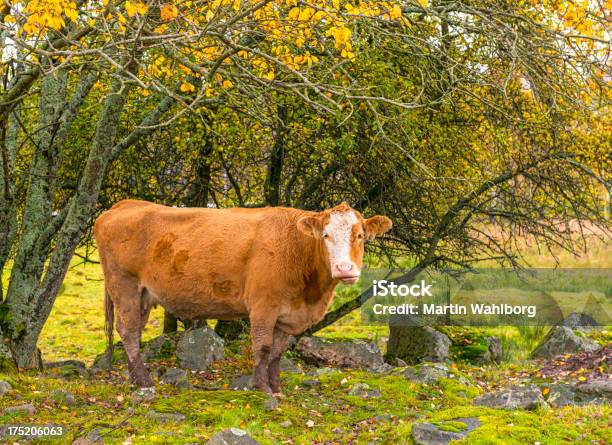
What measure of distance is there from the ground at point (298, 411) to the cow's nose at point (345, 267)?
1.85m

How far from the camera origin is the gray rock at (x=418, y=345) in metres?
16.4

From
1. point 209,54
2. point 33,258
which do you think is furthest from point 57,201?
point 209,54

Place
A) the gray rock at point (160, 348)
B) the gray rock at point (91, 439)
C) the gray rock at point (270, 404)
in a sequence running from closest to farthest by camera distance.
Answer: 1. the gray rock at point (91, 439)
2. the gray rock at point (270, 404)
3. the gray rock at point (160, 348)

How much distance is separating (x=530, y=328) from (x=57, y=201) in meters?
11.2

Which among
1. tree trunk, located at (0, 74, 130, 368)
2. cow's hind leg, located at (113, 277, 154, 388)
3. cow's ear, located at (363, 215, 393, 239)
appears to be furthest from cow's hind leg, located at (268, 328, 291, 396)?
tree trunk, located at (0, 74, 130, 368)

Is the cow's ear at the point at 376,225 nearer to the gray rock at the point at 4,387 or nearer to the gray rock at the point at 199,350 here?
the gray rock at the point at 199,350

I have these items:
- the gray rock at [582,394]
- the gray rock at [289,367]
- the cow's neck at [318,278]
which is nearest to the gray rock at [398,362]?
the gray rock at [289,367]

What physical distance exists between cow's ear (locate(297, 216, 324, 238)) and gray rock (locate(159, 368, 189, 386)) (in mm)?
3152

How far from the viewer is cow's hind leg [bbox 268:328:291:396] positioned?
1117 centimetres

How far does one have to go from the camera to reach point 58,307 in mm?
25391

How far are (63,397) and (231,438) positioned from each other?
10.2ft

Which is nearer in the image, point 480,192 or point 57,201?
point 480,192

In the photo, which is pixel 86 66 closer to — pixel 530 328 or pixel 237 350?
pixel 237 350

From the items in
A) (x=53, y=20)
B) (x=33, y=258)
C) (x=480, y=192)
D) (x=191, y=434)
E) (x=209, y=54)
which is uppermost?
(x=209, y=54)
